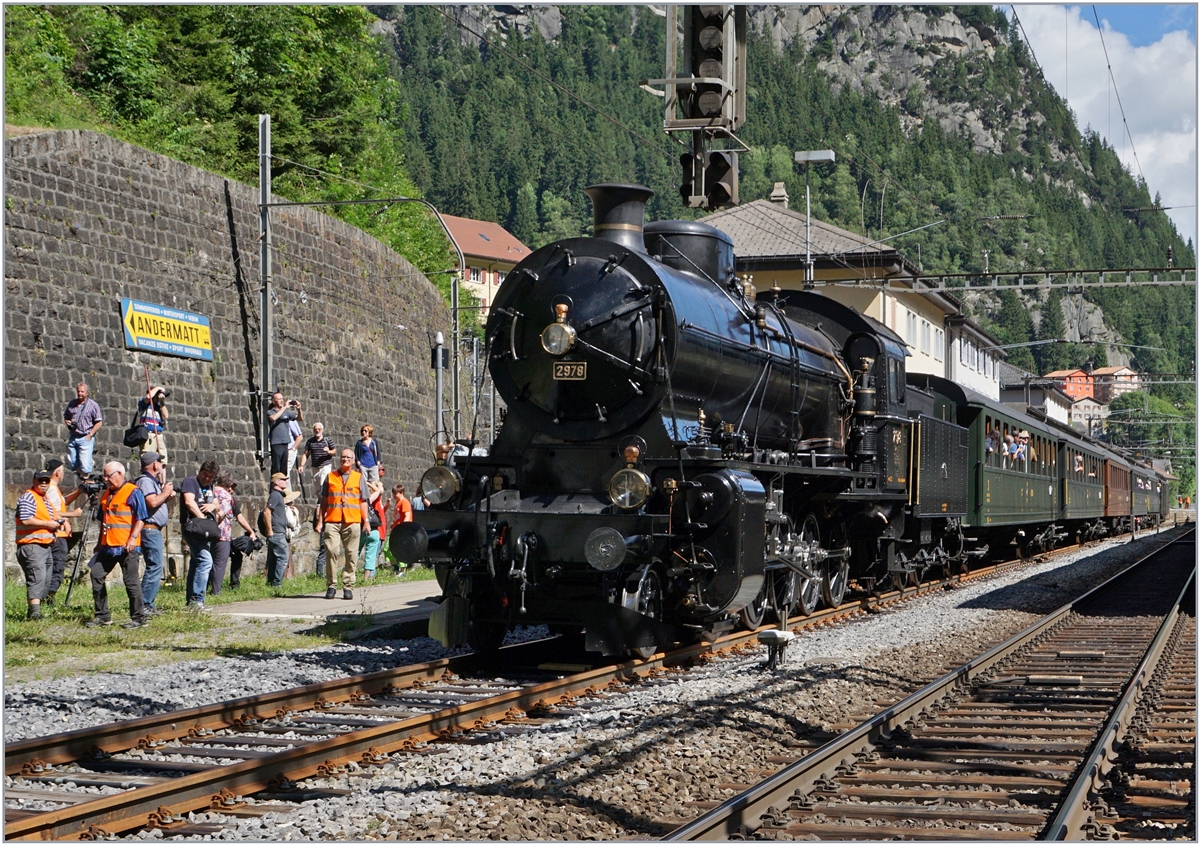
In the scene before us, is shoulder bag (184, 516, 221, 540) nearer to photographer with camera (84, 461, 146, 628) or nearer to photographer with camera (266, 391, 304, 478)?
photographer with camera (84, 461, 146, 628)

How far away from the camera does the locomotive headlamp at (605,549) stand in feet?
27.6

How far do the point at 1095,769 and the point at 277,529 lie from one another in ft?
37.9

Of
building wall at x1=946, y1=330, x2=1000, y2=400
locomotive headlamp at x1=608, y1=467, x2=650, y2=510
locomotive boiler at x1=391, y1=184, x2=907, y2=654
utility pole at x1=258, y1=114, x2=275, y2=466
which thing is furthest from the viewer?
building wall at x1=946, y1=330, x2=1000, y2=400

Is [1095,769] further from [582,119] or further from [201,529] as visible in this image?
[582,119]

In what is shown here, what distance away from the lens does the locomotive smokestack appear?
32.9 ft

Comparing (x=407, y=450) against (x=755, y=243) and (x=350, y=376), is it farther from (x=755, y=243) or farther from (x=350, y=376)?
(x=755, y=243)

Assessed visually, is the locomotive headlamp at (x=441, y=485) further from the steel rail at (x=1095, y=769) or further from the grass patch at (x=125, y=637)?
the steel rail at (x=1095, y=769)

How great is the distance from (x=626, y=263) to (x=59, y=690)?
5185 millimetres

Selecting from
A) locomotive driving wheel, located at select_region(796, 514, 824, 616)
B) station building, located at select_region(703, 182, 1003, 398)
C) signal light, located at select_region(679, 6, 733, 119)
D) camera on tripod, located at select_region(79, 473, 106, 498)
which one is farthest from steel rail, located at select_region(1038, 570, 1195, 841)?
station building, located at select_region(703, 182, 1003, 398)

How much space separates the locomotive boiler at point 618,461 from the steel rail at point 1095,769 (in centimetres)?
273

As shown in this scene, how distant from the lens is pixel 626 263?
31.2 feet

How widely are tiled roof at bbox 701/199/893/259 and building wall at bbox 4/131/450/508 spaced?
2223 cm

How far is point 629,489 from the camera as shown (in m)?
8.79

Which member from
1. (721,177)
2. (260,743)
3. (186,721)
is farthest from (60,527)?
(721,177)
